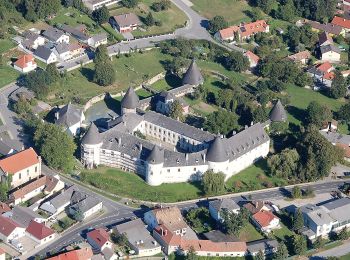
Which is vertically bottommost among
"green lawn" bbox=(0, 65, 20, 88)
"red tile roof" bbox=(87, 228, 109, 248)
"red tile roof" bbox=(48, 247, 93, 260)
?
"green lawn" bbox=(0, 65, 20, 88)

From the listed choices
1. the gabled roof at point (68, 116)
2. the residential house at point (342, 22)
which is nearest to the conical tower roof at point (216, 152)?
the gabled roof at point (68, 116)

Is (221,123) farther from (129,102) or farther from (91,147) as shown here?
(91,147)

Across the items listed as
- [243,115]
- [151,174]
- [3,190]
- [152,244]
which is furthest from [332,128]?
[3,190]

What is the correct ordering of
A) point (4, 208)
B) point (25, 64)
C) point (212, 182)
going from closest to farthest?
point (4, 208)
point (212, 182)
point (25, 64)

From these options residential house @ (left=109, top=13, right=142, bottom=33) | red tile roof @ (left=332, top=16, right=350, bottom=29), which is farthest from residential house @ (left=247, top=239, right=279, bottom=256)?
red tile roof @ (left=332, top=16, right=350, bottom=29)

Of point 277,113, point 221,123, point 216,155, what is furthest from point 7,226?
point 277,113

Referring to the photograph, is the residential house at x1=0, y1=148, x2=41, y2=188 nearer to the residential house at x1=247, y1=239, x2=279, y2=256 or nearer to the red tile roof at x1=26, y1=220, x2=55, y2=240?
the red tile roof at x1=26, y1=220, x2=55, y2=240

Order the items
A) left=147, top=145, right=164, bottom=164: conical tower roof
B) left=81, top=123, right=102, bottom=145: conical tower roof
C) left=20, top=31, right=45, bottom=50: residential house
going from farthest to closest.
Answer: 1. left=20, top=31, right=45, bottom=50: residential house
2. left=81, top=123, right=102, bottom=145: conical tower roof
3. left=147, top=145, right=164, bottom=164: conical tower roof
